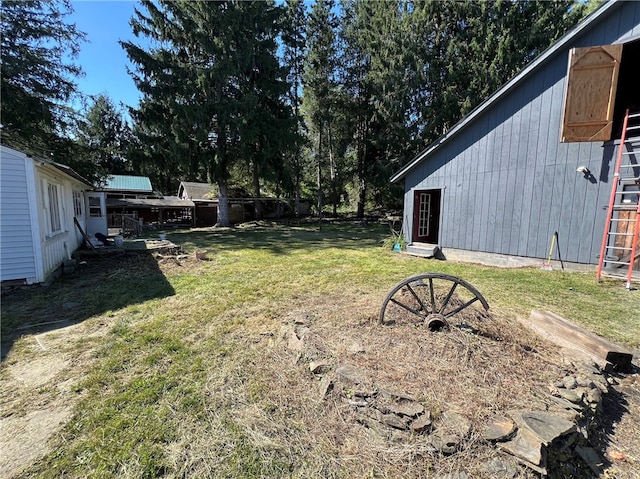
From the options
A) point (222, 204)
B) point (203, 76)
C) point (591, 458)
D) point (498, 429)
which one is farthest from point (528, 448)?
point (222, 204)

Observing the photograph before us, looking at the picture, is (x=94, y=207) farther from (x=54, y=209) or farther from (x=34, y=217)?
(x=34, y=217)

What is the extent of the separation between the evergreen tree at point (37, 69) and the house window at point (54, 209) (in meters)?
3.86

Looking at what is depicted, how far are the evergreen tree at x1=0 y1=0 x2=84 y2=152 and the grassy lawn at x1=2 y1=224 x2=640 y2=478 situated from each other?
812 cm

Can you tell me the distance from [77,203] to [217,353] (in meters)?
11.7

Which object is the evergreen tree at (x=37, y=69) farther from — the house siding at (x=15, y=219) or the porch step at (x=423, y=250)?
the porch step at (x=423, y=250)

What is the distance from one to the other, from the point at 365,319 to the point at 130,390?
8.64 ft

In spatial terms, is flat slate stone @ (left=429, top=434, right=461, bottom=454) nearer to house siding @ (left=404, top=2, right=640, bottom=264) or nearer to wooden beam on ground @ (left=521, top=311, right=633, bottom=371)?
wooden beam on ground @ (left=521, top=311, right=633, bottom=371)

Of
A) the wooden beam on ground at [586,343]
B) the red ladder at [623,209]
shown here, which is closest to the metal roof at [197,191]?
the red ladder at [623,209]

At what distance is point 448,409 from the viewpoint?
2328mm

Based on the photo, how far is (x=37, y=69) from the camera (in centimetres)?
1109

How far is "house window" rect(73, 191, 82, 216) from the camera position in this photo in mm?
10955

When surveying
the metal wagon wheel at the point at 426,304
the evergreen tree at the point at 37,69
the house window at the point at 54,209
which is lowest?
the metal wagon wheel at the point at 426,304

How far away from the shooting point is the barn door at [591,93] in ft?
20.1

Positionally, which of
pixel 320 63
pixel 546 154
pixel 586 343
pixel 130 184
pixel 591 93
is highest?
pixel 320 63
